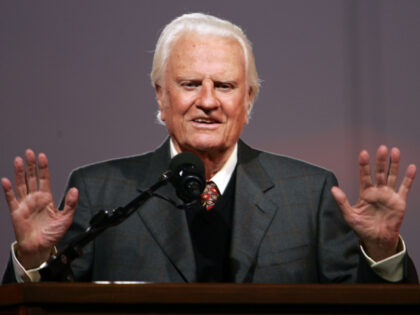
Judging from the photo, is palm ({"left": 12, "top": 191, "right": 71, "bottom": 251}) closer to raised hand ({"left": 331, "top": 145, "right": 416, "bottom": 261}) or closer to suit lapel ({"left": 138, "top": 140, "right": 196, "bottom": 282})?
suit lapel ({"left": 138, "top": 140, "right": 196, "bottom": 282})

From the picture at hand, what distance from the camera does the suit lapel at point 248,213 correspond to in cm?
217

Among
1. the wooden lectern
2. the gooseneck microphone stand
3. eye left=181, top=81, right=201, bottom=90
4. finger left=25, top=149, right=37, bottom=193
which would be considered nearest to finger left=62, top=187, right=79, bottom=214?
finger left=25, top=149, right=37, bottom=193

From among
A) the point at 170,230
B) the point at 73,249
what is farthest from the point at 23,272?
the point at 170,230

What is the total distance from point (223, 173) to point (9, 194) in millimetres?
859

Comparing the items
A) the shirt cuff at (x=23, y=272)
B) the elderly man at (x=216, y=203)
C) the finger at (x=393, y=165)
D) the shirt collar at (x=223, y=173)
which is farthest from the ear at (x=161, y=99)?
the finger at (x=393, y=165)

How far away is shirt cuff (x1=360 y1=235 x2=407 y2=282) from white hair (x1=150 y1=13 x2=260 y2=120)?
863 mm

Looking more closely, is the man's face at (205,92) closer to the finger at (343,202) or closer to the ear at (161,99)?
the ear at (161,99)

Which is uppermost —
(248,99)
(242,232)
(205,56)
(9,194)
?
(205,56)

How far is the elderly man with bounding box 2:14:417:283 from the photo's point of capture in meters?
2.17

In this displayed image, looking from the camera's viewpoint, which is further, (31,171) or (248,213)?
(248,213)

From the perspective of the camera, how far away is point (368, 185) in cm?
186

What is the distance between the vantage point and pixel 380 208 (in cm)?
187

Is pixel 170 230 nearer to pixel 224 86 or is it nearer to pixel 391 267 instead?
pixel 224 86

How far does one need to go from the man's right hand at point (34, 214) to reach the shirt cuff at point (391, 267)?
33.3 inches
